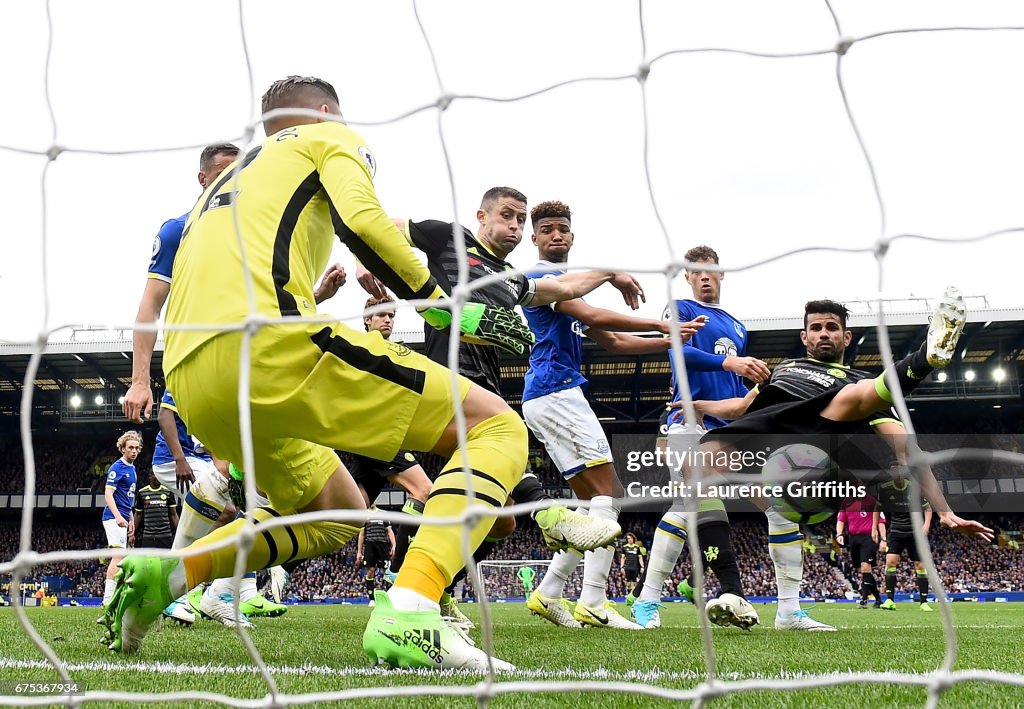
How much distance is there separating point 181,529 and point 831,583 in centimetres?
2214

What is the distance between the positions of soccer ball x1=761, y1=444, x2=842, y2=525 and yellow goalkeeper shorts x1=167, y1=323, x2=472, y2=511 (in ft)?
8.12

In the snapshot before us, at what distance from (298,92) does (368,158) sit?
362 mm

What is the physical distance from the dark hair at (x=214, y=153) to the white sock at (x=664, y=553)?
3085mm

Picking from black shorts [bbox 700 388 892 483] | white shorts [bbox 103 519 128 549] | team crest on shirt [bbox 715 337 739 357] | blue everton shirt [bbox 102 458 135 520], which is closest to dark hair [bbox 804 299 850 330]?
black shorts [bbox 700 388 892 483]

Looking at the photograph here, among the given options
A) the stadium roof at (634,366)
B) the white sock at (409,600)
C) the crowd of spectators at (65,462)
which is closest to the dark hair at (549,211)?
the white sock at (409,600)

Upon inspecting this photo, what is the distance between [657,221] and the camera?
187cm

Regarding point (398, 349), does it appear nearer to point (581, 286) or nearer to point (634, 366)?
point (581, 286)

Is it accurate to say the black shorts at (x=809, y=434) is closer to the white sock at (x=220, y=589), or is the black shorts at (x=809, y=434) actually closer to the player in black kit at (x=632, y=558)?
the white sock at (x=220, y=589)

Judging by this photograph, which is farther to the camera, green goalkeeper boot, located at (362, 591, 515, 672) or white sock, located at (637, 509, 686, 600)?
white sock, located at (637, 509, 686, 600)

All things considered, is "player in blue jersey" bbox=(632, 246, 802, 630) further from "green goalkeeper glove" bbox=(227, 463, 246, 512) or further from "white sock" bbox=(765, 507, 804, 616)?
"green goalkeeper glove" bbox=(227, 463, 246, 512)

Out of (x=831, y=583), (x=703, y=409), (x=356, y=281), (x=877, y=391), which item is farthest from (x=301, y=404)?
(x=831, y=583)

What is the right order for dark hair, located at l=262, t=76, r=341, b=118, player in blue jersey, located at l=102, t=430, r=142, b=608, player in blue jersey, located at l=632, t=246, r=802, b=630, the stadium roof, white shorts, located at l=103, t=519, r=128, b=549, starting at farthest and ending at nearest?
the stadium roof < white shorts, located at l=103, t=519, r=128, b=549 < player in blue jersey, located at l=102, t=430, r=142, b=608 < player in blue jersey, located at l=632, t=246, r=802, b=630 < dark hair, located at l=262, t=76, r=341, b=118

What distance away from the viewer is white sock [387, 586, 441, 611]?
2.22m

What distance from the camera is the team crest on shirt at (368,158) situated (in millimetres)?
2403
